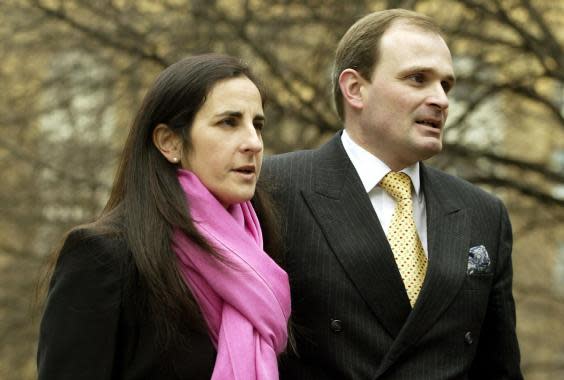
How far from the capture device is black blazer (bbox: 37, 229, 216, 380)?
432 cm

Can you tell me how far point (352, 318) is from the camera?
5102 millimetres

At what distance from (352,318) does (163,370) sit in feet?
3.15

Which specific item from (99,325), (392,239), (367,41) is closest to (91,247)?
(99,325)

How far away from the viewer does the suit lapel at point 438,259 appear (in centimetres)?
511

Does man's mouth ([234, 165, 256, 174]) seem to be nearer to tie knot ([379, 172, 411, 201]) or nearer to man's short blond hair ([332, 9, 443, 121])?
tie knot ([379, 172, 411, 201])

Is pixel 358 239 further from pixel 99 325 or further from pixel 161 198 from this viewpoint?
pixel 99 325

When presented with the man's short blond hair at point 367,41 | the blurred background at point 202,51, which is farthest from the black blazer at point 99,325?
the blurred background at point 202,51

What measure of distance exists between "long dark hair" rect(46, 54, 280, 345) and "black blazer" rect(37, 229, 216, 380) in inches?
1.7

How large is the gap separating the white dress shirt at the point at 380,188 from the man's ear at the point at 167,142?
1.03 m

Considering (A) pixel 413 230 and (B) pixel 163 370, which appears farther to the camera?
(A) pixel 413 230

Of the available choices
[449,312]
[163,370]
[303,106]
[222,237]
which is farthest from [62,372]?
[303,106]

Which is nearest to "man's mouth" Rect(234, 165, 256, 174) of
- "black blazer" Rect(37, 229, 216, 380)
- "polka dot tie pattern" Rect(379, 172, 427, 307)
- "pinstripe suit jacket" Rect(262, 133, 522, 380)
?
"black blazer" Rect(37, 229, 216, 380)

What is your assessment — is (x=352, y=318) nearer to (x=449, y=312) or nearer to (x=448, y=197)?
(x=449, y=312)

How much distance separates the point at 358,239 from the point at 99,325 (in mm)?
1261
